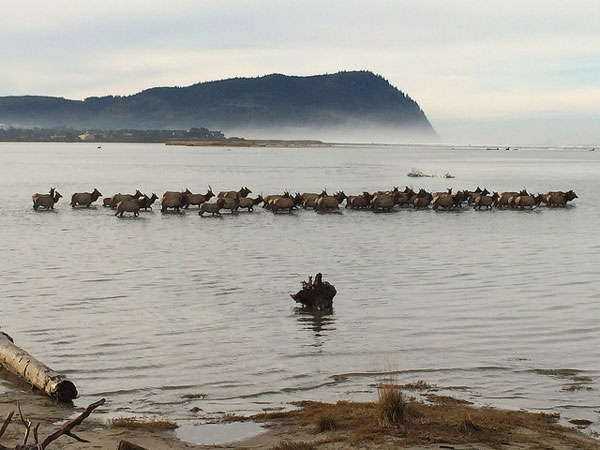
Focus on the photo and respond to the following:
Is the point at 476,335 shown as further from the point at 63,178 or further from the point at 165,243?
the point at 63,178

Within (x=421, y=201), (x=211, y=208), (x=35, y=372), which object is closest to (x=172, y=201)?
(x=211, y=208)

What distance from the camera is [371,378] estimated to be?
1238cm

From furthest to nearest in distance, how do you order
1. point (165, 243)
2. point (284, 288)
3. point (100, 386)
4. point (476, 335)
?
point (165, 243), point (284, 288), point (476, 335), point (100, 386)

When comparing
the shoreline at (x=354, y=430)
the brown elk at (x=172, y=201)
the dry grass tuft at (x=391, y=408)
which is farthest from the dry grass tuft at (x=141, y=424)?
the brown elk at (x=172, y=201)

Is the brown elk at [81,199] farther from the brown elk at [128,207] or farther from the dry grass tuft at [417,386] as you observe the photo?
the dry grass tuft at [417,386]

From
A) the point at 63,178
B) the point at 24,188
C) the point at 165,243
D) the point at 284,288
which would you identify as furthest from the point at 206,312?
the point at 63,178

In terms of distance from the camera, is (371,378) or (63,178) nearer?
(371,378)

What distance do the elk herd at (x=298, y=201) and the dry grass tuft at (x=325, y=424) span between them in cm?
2959

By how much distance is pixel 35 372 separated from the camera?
449 inches

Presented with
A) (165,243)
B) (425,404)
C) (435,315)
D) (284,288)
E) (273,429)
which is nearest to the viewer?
(273,429)

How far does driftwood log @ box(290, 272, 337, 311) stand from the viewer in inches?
679

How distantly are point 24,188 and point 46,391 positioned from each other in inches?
2030

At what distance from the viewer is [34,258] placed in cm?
2456

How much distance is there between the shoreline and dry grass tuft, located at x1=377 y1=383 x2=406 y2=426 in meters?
0.08
